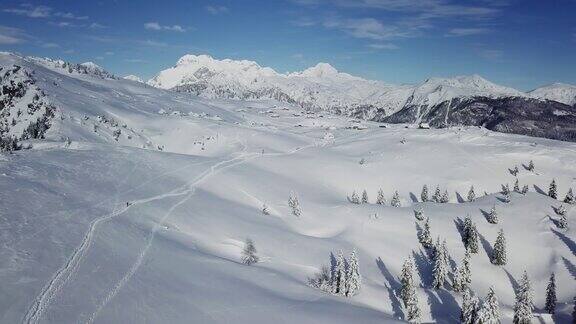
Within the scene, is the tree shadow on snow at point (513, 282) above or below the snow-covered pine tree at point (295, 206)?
below

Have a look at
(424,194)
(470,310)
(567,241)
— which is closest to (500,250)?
(567,241)

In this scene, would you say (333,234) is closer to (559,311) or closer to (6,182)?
(559,311)

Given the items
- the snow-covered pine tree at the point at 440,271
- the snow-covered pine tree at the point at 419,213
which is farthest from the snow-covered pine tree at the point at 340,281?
the snow-covered pine tree at the point at 419,213

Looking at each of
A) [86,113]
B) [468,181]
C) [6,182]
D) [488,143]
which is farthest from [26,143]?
[488,143]

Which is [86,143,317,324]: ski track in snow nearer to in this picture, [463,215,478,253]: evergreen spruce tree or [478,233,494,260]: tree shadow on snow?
[463,215,478,253]: evergreen spruce tree

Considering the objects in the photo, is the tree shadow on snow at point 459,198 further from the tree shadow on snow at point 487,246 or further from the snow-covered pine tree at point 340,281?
the snow-covered pine tree at point 340,281

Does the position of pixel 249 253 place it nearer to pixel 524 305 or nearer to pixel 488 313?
pixel 488 313

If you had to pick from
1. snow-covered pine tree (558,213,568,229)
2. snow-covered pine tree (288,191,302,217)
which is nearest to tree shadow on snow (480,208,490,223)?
snow-covered pine tree (558,213,568,229)
